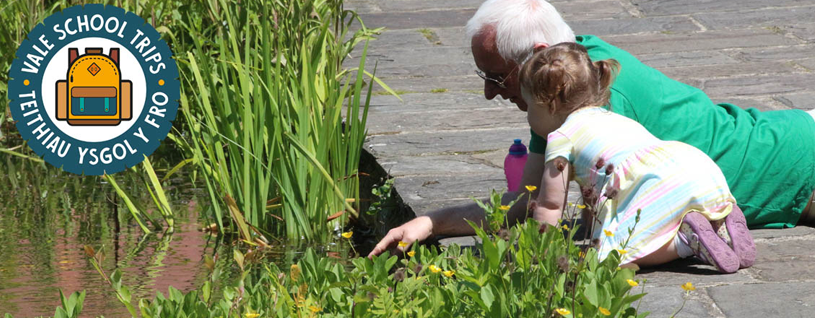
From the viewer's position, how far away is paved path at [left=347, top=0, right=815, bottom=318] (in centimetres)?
238

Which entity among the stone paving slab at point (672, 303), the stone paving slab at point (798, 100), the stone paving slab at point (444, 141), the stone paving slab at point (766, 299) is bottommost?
the stone paving slab at point (444, 141)

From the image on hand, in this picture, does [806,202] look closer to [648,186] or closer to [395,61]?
[648,186]

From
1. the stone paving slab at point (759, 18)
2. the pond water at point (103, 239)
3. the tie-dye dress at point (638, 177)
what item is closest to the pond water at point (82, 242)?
the pond water at point (103, 239)

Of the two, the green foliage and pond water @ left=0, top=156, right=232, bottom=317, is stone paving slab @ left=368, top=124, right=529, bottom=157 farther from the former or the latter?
→ the green foliage

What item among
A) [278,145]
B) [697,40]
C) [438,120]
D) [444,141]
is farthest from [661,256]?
[697,40]

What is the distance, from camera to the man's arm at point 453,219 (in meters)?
2.68

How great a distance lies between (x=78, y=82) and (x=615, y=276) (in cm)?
301

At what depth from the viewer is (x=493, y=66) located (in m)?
2.70

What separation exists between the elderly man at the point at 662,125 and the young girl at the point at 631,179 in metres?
0.21

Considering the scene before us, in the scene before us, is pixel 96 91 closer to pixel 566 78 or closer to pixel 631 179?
pixel 566 78

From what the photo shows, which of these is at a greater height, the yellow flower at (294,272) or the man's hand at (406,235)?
the yellow flower at (294,272)

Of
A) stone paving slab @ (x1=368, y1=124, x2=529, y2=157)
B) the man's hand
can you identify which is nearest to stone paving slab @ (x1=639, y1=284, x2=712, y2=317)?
the man's hand

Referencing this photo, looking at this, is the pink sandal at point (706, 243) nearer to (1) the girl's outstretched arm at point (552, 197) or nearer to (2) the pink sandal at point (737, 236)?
(2) the pink sandal at point (737, 236)

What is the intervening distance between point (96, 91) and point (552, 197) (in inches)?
99.3
